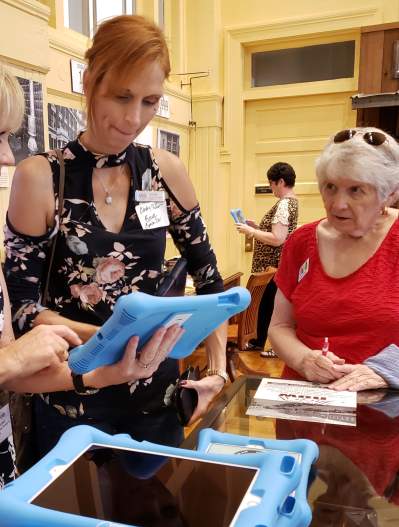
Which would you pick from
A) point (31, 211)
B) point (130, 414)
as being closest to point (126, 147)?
point (31, 211)

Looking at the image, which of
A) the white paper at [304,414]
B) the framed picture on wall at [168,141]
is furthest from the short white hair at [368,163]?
the framed picture on wall at [168,141]

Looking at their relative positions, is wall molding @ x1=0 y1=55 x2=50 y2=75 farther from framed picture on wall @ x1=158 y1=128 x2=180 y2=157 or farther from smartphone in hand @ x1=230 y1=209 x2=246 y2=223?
smartphone in hand @ x1=230 y1=209 x2=246 y2=223

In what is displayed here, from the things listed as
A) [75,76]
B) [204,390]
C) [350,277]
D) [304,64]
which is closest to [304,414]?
[204,390]

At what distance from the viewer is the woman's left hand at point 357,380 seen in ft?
4.04

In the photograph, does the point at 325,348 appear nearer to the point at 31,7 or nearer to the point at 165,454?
the point at 165,454

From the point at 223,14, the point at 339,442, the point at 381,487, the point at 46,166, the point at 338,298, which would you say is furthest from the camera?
the point at 223,14

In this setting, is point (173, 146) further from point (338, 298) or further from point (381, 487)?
point (381, 487)

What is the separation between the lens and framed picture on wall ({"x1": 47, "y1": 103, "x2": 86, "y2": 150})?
2.90m

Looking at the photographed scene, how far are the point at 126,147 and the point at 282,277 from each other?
0.70 meters

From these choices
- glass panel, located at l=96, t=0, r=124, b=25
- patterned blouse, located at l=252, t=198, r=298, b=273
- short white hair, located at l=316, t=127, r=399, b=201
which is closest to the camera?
short white hair, located at l=316, t=127, r=399, b=201

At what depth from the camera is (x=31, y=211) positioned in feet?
3.40

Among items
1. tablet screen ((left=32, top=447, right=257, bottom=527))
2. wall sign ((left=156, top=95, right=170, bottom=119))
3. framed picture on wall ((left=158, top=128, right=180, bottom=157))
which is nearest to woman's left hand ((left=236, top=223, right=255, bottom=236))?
framed picture on wall ((left=158, top=128, right=180, bottom=157))

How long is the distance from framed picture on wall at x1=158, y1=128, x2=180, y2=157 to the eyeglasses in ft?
9.78

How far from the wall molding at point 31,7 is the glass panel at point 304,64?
113 inches
